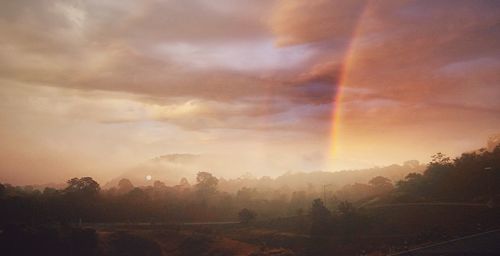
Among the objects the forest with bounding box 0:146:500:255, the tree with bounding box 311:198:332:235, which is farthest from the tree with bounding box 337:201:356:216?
the tree with bounding box 311:198:332:235

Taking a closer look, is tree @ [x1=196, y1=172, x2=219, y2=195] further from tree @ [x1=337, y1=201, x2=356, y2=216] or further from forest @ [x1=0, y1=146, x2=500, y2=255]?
tree @ [x1=337, y1=201, x2=356, y2=216]

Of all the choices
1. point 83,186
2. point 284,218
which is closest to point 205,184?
point 83,186

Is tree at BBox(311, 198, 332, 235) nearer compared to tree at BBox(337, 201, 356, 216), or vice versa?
tree at BBox(311, 198, 332, 235)

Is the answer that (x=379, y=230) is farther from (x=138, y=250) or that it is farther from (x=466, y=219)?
(x=138, y=250)

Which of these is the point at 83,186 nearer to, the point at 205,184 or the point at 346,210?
the point at 205,184

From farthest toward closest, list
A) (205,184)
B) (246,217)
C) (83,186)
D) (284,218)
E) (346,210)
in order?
(205,184) → (83,186) → (246,217) → (284,218) → (346,210)

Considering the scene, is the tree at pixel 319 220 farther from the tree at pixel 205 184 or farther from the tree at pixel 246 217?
the tree at pixel 205 184

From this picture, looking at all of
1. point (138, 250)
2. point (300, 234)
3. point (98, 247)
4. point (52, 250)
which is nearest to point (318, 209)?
point (300, 234)

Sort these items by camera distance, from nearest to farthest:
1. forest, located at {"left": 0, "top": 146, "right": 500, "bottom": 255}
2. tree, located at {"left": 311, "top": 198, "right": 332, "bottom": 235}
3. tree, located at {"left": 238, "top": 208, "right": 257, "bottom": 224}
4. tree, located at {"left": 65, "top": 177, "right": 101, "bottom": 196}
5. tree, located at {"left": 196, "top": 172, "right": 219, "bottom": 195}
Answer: forest, located at {"left": 0, "top": 146, "right": 500, "bottom": 255} → tree, located at {"left": 311, "top": 198, "right": 332, "bottom": 235} → tree, located at {"left": 238, "top": 208, "right": 257, "bottom": 224} → tree, located at {"left": 65, "top": 177, "right": 101, "bottom": 196} → tree, located at {"left": 196, "top": 172, "right": 219, "bottom": 195}

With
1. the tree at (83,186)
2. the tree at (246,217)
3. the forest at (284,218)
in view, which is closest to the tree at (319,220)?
the forest at (284,218)

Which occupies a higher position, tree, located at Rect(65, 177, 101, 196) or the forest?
tree, located at Rect(65, 177, 101, 196)
